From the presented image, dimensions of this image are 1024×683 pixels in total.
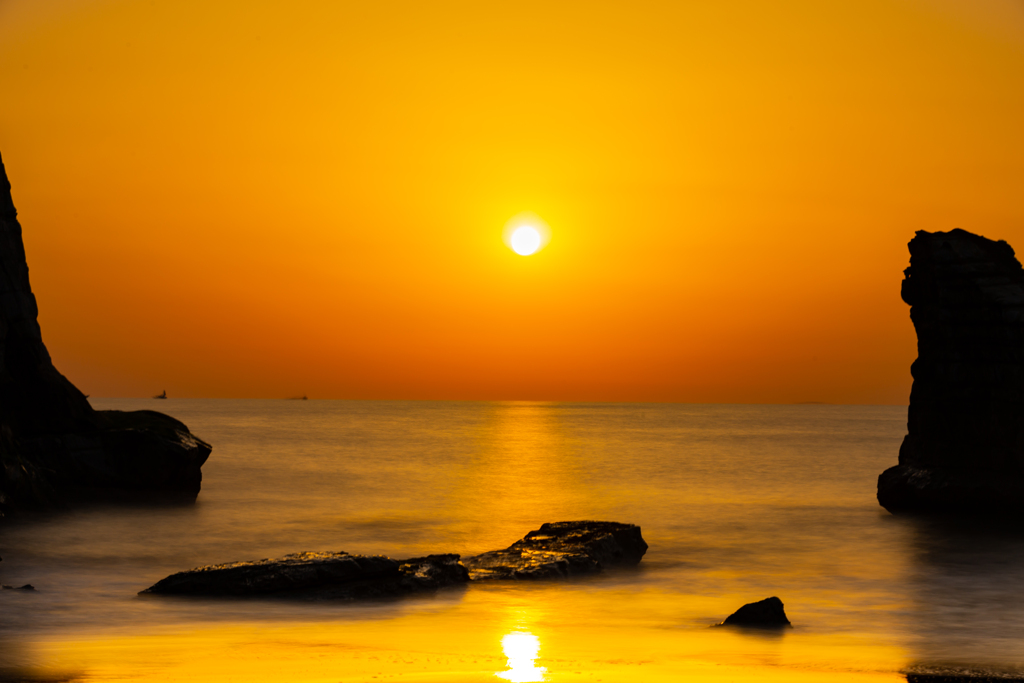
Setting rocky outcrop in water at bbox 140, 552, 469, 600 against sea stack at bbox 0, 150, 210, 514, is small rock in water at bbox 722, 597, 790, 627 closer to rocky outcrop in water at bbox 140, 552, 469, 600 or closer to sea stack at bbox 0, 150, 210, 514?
rocky outcrop in water at bbox 140, 552, 469, 600

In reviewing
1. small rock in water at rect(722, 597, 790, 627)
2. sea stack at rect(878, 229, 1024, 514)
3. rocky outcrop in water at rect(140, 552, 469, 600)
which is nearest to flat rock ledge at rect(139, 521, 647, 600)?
rocky outcrop in water at rect(140, 552, 469, 600)

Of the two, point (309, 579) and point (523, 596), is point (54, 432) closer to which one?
point (309, 579)

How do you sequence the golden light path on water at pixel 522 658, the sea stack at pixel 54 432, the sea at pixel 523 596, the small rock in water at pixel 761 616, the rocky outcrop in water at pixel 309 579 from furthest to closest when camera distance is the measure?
the sea stack at pixel 54 432, the rocky outcrop in water at pixel 309 579, the small rock in water at pixel 761 616, the sea at pixel 523 596, the golden light path on water at pixel 522 658

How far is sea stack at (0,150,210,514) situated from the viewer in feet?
119

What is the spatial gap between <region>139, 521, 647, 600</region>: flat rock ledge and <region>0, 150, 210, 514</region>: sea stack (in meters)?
17.9

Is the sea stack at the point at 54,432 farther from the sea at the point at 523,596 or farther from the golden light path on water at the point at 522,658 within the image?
the golden light path on water at the point at 522,658

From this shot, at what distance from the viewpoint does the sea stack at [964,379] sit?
34406 mm

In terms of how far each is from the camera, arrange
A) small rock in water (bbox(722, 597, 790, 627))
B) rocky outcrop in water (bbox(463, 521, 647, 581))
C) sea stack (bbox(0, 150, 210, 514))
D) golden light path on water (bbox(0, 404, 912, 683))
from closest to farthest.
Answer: golden light path on water (bbox(0, 404, 912, 683)) < small rock in water (bbox(722, 597, 790, 627)) < rocky outcrop in water (bbox(463, 521, 647, 581)) < sea stack (bbox(0, 150, 210, 514))

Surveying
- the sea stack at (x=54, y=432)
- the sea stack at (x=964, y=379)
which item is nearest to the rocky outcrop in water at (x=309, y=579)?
the sea stack at (x=54, y=432)

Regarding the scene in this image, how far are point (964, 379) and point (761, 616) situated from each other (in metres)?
22.4

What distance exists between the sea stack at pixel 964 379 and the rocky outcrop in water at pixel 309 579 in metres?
23.9

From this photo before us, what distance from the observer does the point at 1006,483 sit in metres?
34.2

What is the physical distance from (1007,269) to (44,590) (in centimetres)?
3486

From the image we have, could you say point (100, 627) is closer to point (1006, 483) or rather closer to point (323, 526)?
point (323, 526)
